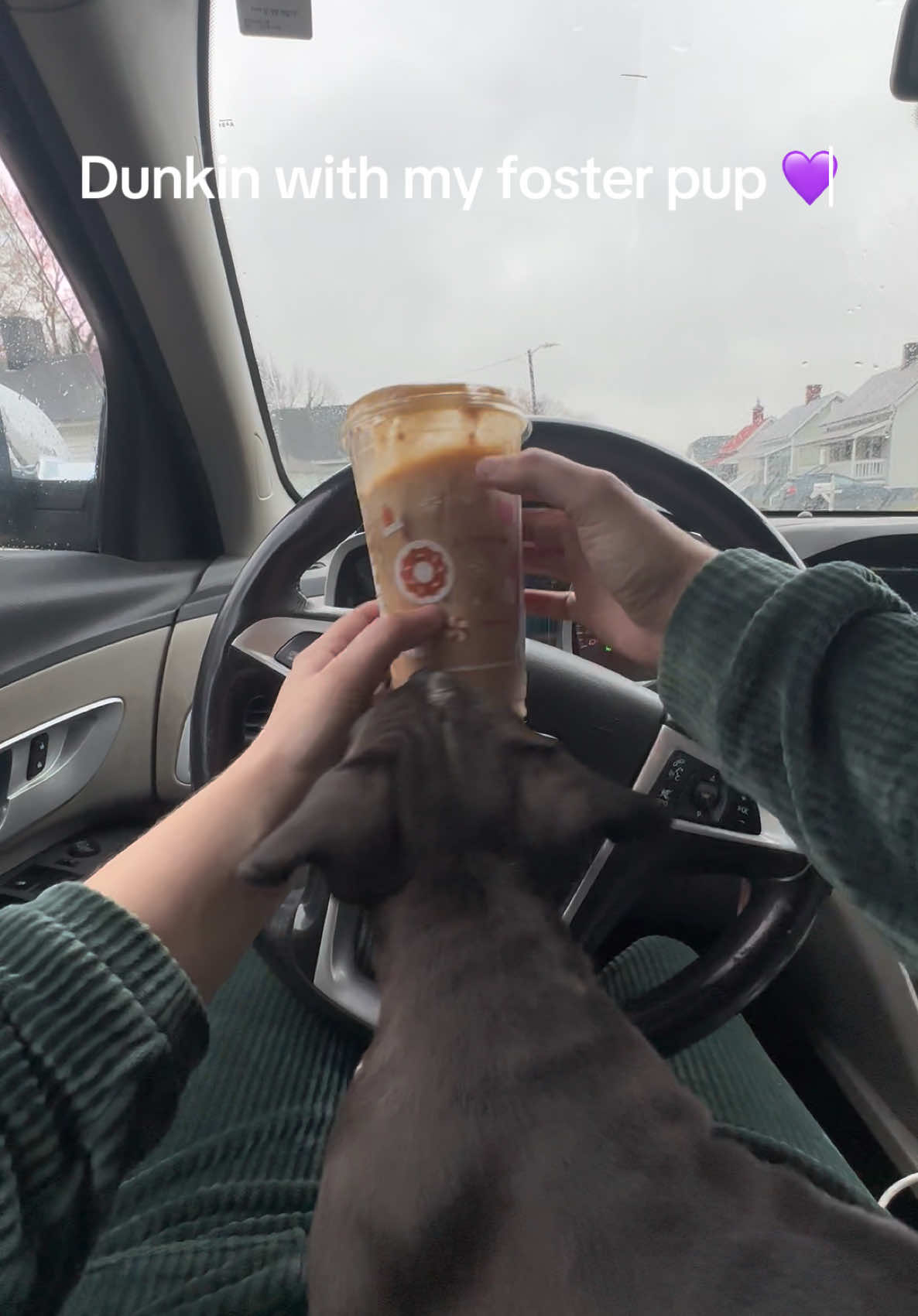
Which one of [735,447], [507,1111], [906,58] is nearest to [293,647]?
[507,1111]

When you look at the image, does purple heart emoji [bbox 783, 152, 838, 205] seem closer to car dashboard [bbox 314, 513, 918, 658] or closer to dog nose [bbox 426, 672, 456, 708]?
car dashboard [bbox 314, 513, 918, 658]

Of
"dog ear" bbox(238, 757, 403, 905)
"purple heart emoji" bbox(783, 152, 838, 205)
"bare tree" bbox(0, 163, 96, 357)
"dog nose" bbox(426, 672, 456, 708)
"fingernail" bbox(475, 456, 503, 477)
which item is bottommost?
"dog ear" bbox(238, 757, 403, 905)

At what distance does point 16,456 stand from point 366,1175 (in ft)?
4.99

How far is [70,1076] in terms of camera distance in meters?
0.61

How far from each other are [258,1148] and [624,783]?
1.82 ft

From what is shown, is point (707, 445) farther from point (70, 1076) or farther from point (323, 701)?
point (70, 1076)

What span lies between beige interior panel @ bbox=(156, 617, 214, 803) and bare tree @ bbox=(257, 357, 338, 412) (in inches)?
18.2

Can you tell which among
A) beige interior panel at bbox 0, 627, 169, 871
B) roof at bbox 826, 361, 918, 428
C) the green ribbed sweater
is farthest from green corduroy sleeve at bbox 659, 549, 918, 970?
beige interior panel at bbox 0, 627, 169, 871

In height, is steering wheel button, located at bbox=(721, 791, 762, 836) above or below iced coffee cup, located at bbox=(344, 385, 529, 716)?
below

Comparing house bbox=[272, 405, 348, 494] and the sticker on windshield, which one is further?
house bbox=[272, 405, 348, 494]

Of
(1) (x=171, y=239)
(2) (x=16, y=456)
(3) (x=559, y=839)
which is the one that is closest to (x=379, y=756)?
(3) (x=559, y=839)

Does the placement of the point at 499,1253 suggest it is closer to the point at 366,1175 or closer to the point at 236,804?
the point at 366,1175

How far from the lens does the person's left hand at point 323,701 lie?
2.90 feet

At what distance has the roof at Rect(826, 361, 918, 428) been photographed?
165cm
